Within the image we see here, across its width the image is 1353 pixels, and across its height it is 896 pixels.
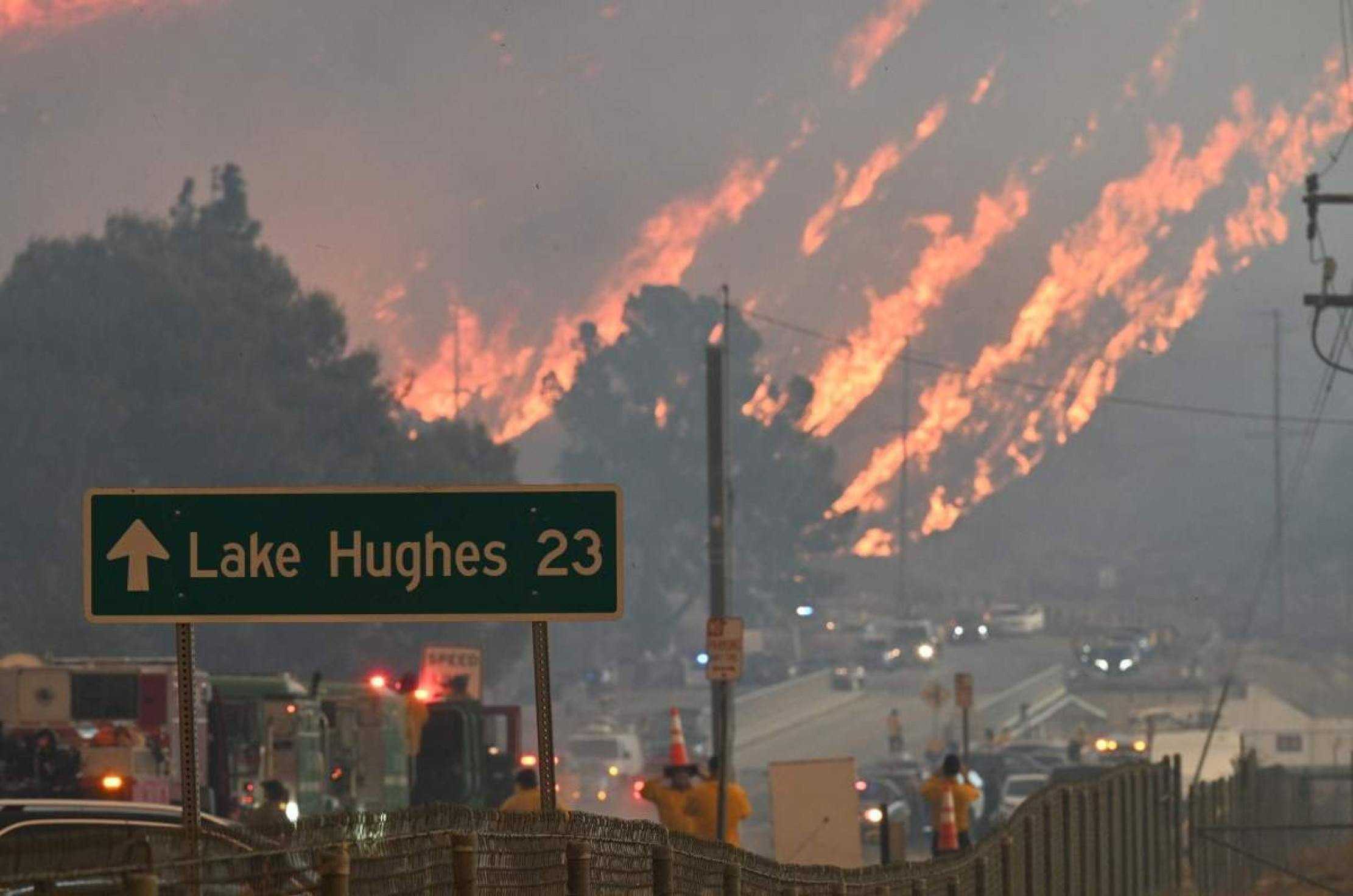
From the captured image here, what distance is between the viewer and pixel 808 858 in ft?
79.9

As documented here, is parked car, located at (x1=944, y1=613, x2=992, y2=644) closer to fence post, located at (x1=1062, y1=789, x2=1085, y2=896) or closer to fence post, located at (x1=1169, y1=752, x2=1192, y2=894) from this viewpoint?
fence post, located at (x1=1169, y1=752, x2=1192, y2=894)

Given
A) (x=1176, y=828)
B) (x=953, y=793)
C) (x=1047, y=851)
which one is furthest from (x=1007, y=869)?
(x=1176, y=828)

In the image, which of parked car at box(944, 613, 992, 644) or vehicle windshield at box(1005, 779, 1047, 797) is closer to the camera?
vehicle windshield at box(1005, 779, 1047, 797)

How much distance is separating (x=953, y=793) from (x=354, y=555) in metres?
19.6

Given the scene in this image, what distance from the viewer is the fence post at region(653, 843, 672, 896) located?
9414 mm

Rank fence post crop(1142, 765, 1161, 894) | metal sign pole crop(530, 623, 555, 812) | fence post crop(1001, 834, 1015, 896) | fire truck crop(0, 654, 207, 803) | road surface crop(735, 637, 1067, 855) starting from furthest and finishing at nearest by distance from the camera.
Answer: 1. road surface crop(735, 637, 1067, 855)
2. fence post crop(1142, 765, 1161, 894)
3. fire truck crop(0, 654, 207, 803)
4. fence post crop(1001, 834, 1015, 896)
5. metal sign pole crop(530, 623, 555, 812)

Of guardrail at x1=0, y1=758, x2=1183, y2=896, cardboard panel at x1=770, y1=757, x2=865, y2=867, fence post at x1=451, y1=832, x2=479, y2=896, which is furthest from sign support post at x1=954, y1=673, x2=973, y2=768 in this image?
fence post at x1=451, y1=832, x2=479, y2=896

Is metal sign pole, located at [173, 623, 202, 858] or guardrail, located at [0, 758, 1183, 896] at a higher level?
metal sign pole, located at [173, 623, 202, 858]

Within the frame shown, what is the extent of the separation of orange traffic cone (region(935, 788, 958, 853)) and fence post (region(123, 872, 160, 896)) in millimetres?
21200

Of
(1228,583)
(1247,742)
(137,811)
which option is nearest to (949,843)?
(137,811)

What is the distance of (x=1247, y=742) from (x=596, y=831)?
7046 centimetres

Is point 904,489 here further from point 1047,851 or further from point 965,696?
point 1047,851

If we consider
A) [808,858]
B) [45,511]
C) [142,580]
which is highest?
[45,511]

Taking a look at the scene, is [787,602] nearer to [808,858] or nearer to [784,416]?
[784,416]
